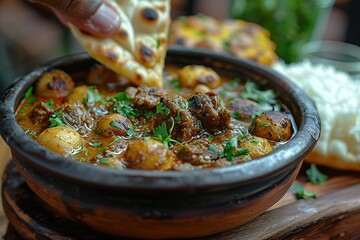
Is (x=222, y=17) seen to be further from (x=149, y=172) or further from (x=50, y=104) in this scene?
(x=149, y=172)

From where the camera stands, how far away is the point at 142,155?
5.00ft

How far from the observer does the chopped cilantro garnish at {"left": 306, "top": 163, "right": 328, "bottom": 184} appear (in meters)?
2.21

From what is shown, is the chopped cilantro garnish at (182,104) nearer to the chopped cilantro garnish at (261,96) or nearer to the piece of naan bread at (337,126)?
the chopped cilantro garnish at (261,96)

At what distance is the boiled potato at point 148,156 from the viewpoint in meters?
1.52

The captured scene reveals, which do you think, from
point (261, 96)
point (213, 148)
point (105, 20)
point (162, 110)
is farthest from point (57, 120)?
point (261, 96)

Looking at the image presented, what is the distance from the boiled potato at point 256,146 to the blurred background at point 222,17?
8.12ft

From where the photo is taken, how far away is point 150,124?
1.87 metres

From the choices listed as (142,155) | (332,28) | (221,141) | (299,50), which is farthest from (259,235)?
(332,28)

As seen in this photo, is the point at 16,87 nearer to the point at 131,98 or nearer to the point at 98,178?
the point at 131,98

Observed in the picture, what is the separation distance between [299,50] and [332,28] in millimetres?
2354

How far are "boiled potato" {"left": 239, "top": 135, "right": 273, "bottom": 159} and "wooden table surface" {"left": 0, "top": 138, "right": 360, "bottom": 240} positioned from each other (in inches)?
12.4

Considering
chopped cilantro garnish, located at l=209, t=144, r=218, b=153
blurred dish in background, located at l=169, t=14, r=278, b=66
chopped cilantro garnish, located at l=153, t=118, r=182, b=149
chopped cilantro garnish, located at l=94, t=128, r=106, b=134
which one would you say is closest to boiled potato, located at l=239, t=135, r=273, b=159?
chopped cilantro garnish, located at l=209, t=144, r=218, b=153

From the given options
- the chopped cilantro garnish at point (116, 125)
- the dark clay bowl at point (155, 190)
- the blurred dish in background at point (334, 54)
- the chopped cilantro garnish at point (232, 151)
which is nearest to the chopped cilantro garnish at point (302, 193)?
the dark clay bowl at point (155, 190)

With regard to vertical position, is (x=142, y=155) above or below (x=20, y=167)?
above
